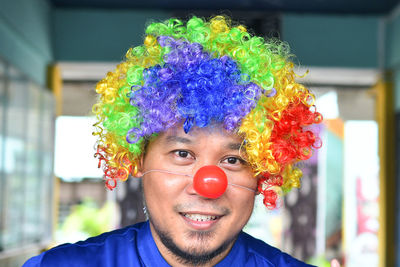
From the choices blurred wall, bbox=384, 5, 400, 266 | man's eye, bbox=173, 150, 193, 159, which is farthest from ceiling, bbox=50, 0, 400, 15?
man's eye, bbox=173, 150, 193, 159

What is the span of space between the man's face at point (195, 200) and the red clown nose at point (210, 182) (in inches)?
3.2

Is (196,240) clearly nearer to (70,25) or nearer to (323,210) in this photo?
(70,25)

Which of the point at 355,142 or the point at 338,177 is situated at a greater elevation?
the point at 355,142

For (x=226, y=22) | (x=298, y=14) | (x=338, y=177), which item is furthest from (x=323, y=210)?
(x=226, y=22)

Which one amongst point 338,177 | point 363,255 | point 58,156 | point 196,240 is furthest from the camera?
point 338,177

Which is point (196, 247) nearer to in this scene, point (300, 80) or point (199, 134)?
point (199, 134)

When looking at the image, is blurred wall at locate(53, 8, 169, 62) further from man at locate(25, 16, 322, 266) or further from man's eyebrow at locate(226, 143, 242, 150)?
man's eyebrow at locate(226, 143, 242, 150)

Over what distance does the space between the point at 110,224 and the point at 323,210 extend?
2917mm

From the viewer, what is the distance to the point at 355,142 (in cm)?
708

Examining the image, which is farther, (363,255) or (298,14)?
(363,255)

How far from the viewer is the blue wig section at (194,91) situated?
179 centimetres

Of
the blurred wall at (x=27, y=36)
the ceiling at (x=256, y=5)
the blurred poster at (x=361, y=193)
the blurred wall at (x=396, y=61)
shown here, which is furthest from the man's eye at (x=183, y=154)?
the blurred poster at (x=361, y=193)

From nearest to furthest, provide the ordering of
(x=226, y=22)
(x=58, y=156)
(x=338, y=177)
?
1. (x=226, y=22)
2. (x=58, y=156)
3. (x=338, y=177)

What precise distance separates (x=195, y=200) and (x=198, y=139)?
0.19 m
